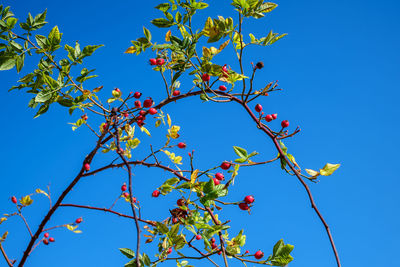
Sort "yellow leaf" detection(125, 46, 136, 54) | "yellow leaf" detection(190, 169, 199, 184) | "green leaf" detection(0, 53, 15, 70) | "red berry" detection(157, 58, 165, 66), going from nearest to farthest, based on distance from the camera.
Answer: "yellow leaf" detection(190, 169, 199, 184)
"green leaf" detection(0, 53, 15, 70)
"yellow leaf" detection(125, 46, 136, 54)
"red berry" detection(157, 58, 165, 66)

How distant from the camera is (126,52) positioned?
1.97 m

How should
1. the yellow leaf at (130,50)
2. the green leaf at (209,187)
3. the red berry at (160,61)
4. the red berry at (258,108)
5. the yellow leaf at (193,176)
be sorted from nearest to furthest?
1. the green leaf at (209,187)
2. the yellow leaf at (193,176)
3. the red berry at (258,108)
4. the yellow leaf at (130,50)
5. the red berry at (160,61)

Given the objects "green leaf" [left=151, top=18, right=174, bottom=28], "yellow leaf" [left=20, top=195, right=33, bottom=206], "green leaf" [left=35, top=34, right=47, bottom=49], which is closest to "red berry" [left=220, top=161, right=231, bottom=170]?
"green leaf" [left=151, top=18, right=174, bottom=28]

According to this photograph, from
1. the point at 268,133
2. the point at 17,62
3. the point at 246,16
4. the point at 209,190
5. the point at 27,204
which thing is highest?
the point at 17,62

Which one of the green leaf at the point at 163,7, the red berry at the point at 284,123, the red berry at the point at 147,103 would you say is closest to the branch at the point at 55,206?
the red berry at the point at 147,103

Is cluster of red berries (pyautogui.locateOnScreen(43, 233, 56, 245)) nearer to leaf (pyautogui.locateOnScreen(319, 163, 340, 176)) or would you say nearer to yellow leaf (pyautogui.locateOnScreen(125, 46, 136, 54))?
yellow leaf (pyautogui.locateOnScreen(125, 46, 136, 54))

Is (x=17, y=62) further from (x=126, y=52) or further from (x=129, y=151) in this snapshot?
(x=129, y=151)

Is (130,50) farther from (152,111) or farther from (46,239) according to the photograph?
(46,239)

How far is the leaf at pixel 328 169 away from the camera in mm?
1451

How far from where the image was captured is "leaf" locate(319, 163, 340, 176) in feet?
4.76

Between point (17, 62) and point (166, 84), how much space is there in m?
0.83

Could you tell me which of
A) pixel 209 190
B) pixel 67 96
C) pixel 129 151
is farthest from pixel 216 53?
pixel 129 151

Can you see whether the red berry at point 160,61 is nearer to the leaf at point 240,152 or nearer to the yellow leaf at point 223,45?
the yellow leaf at point 223,45

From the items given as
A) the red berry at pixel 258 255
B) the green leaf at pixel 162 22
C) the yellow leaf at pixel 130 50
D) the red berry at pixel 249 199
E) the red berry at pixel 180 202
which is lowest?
the red berry at pixel 258 255
